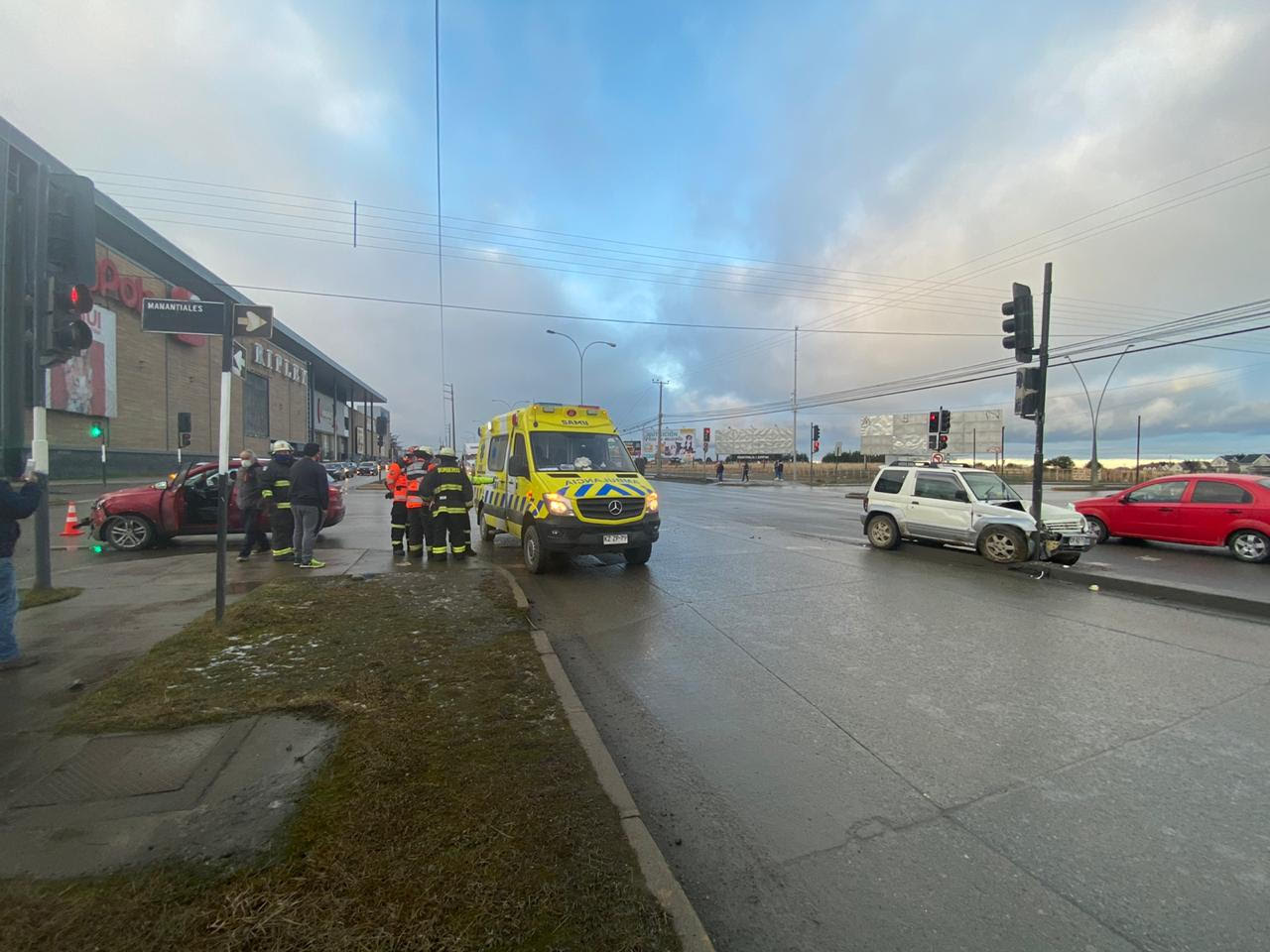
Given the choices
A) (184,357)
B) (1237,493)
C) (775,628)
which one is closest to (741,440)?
(184,357)

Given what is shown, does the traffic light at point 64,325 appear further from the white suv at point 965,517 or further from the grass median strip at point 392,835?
the white suv at point 965,517

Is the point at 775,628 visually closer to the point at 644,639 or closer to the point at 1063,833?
the point at 644,639

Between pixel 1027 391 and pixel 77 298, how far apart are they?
13.3 m

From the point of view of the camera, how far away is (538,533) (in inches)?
343

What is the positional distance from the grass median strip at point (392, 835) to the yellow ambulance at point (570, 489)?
368 centimetres

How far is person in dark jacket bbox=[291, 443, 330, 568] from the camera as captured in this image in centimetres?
902

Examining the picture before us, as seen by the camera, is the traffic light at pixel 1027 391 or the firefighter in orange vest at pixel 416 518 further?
the traffic light at pixel 1027 391

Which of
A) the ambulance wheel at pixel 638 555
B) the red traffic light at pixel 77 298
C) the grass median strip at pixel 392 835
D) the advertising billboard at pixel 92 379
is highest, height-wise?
the advertising billboard at pixel 92 379

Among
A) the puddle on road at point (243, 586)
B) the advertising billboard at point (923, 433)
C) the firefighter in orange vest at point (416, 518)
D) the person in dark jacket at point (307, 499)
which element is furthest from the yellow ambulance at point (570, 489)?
the advertising billboard at point (923, 433)

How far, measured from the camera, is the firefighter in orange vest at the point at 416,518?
33.0 ft

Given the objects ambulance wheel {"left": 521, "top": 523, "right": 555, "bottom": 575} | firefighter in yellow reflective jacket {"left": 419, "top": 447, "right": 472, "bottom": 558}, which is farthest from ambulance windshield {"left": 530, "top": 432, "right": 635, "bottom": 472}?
firefighter in yellow reflective jacket {"left": 419, "top": 447, "right": 472, "bottom": 558}

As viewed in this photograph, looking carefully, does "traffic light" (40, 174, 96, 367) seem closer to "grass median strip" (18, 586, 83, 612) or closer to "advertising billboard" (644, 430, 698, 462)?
"grass median strip" (18, 586, 83, 612)

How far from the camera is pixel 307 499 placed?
29.7 ft

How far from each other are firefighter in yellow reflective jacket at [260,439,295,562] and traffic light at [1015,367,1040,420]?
12.0 m
